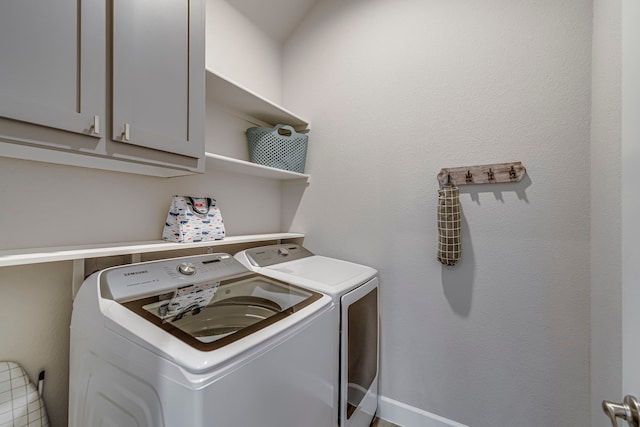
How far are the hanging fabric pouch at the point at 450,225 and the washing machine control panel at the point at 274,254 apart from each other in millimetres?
937

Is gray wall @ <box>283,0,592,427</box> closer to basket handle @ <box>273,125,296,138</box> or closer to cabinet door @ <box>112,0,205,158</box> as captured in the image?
basket handle @ <box>273,125,296,138</box>

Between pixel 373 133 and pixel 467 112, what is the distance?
0.57m

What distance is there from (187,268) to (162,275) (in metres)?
0.11

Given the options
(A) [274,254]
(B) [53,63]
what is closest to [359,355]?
(A) [274,254]

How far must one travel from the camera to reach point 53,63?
2.59 feet

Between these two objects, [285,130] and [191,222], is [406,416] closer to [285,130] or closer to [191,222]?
[191,222]

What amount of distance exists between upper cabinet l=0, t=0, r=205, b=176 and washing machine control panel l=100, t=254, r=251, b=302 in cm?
44

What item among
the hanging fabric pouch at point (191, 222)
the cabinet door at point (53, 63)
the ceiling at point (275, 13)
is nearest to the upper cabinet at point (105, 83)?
the cabinet door at point (53, 63)

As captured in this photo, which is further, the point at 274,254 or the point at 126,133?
the point at 274,254

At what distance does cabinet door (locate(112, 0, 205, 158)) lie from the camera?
94 centimetres

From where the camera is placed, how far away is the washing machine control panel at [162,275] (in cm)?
98

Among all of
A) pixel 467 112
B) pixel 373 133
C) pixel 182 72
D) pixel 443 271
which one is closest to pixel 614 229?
pixel 443 271

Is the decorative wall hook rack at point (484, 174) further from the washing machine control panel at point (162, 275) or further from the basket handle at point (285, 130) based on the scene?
the washing machine control panel at point (162, 275)

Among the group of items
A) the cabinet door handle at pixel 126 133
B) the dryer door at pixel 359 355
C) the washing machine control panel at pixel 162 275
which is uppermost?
the cabinet door handle at pixel 126 133
